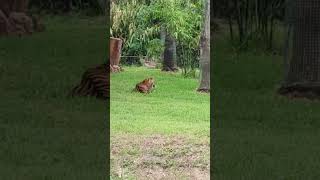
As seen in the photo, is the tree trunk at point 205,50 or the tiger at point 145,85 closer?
the tree trunk at point 205,50

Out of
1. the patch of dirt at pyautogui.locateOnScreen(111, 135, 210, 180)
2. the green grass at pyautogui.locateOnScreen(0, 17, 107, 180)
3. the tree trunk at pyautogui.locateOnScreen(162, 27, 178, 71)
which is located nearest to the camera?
the patch of dirt at pyautogui.locateOnScreen(111, 135, 210, 180)

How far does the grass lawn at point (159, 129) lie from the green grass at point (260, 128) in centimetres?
66

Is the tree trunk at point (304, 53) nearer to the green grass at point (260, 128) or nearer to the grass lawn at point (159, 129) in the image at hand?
the green grass at point (260, 128)

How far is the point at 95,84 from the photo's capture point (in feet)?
22.4

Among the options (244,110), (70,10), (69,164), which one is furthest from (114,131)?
(70,10)

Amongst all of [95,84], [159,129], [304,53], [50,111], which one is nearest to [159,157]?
[159,129]

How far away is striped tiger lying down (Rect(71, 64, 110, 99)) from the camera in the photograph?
6.75 m

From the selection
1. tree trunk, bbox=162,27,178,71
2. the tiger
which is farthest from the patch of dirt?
tree trunk, bbox=162,27,178,71

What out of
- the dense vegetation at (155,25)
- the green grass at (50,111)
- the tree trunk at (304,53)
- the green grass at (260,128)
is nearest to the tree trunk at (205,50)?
the dense vegetation at (155,25)

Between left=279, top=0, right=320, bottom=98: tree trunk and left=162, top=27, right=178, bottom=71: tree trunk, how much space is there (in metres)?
3.35

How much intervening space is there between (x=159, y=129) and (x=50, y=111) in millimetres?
2753

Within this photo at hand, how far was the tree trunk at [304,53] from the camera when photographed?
6863 mm

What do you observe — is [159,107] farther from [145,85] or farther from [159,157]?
[159,157]

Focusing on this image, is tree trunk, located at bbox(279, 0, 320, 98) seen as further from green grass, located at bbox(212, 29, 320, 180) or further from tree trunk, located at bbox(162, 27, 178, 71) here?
tree trunk, located at bbox(162, 27, 178, 71)
